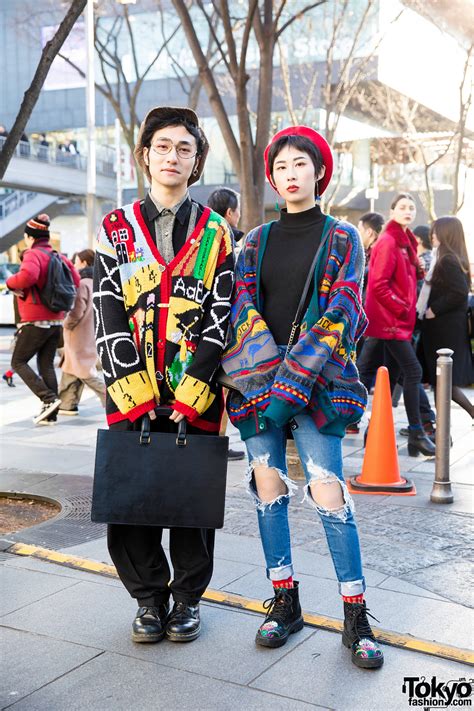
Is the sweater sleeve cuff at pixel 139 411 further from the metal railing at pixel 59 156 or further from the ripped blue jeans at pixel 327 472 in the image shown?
the metal railing at pixel 59 156

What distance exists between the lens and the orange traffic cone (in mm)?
6035

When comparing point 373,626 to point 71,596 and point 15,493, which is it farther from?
point 15,493

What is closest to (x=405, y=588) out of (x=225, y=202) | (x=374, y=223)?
(x=225, y=202)

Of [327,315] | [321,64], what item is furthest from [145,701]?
[321,64]

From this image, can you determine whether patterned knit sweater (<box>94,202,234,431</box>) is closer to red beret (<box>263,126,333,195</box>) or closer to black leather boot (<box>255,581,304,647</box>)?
red beret (<box>263,126,333,195</box>)

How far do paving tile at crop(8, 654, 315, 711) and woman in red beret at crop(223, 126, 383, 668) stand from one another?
1.31 feet

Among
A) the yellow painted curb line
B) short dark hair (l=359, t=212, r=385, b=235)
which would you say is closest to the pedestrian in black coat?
short dark hair (l=359, t=212, r=385, b=235)

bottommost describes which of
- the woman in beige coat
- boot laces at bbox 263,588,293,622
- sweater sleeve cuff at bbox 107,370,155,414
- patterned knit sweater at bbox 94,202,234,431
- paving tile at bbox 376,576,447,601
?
paving tile at bbox 376,576,447,601

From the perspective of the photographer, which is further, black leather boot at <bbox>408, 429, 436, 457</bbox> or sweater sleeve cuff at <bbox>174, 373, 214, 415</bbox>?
black leather boot at <bbox>408, 429, 436, 457</bbox>

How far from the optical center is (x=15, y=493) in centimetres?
598

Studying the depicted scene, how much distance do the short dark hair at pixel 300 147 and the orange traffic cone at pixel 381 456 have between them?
2673mm

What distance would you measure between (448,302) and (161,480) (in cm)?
488

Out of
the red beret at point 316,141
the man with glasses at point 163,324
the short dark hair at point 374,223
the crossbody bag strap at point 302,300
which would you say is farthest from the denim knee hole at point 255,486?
the short dark hair at point 374,223

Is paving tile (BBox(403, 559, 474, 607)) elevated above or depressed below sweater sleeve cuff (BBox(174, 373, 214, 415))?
below
